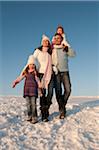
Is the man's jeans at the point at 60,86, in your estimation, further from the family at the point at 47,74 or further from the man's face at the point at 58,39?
the man's face at the point at 58,39

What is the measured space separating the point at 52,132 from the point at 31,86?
1520mm

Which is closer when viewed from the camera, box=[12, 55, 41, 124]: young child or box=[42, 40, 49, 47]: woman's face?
box=[12, 55, 41, 124]: young child

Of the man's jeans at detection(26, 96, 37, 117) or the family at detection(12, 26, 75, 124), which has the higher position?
the family at detection(12, 26, 75, 124)

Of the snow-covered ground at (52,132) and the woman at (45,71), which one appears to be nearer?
the snow-covered ground at (52,132)

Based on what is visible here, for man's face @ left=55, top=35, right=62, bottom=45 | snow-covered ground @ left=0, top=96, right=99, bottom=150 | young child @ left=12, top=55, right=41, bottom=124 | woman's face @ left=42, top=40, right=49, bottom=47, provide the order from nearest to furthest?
snow-covered ground @ left=0, top=96, right=99, bottom=150 < young child @ left=12, top=55, right=41, bottom=124 < woman's face @ left=42, top=40, right=49, bottom=47 < man's face @ left=55, top=35, right=62, bottom=45

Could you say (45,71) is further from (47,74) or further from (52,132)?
(52,132)

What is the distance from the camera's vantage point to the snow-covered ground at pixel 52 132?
7.72m

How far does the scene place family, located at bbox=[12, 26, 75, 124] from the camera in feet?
31.4

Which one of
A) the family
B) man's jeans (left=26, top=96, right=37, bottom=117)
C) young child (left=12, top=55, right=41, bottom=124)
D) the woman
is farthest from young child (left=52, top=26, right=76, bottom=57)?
man's jeans (left=26, top=96, right=37, bottom=117)

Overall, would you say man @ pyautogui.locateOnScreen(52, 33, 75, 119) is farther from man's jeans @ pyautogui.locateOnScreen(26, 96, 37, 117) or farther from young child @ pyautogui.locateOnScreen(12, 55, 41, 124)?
man's jeans @ pyautogui.locateOnScreen(26, 96, 37, 117)

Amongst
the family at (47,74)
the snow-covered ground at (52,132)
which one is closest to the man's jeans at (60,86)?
the family at (47,74)

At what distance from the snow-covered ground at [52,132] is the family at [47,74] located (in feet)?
1.29

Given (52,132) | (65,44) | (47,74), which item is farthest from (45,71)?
(52,132)

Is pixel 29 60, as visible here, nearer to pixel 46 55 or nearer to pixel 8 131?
pixel 46 55
